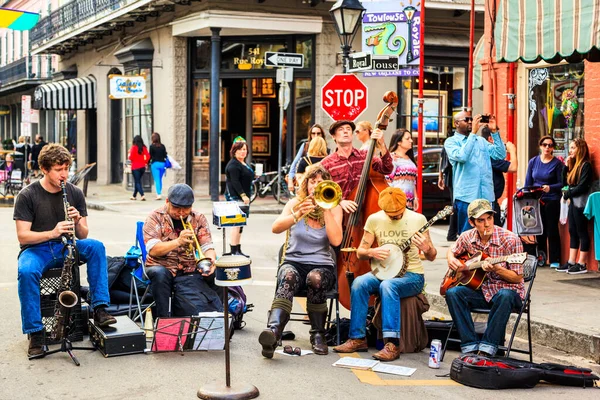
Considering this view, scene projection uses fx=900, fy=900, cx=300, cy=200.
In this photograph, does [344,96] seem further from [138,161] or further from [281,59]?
[138,161]

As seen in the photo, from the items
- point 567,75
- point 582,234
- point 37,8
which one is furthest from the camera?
point 37,8

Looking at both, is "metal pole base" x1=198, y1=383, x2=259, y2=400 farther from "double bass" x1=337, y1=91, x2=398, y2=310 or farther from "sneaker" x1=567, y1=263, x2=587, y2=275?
"sneaker" x1=567, y1=263, x2=587, y2=275

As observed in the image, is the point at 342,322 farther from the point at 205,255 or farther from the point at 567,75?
the point at 567,75

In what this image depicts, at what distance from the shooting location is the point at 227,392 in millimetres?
6133

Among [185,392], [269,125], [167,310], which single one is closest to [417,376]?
[185,392]

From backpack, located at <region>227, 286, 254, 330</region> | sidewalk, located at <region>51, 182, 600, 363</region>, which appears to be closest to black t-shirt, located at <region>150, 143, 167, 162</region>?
sidewalk, located at <region>51, 182, 600, 363</region>

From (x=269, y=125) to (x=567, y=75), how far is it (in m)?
14.5

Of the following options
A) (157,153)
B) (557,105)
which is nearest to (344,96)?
(557,105)

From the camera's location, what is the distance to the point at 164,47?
25000mm

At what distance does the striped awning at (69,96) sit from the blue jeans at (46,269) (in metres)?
24.3

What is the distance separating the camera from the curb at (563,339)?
7637 mm

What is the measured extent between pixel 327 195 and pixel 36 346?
8.69ft

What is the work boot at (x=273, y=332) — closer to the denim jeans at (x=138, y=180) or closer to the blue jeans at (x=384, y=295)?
the blue jeans at (x=384, y=295)

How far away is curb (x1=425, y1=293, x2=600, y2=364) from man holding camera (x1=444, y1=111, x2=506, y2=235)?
216 centimetres
